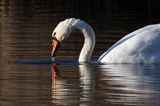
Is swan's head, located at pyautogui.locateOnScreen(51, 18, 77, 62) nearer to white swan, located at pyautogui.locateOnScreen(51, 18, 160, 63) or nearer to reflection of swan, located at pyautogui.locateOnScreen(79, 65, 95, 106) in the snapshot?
white swan, located at pyautogui.locateOnScreen(51, 18, 160, 63)

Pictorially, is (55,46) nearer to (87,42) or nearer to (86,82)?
(87,42)

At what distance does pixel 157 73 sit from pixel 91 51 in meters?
3.28

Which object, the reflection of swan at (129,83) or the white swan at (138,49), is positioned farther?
the white swan at (138,49)

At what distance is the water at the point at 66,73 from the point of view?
1597cm

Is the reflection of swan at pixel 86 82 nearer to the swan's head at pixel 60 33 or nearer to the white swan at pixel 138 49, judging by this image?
the white swan at pixel 138 49

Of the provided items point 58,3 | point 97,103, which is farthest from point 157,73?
point 58,3

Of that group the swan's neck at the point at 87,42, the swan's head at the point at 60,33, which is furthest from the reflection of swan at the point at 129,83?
the swan's head at the point at 60,33

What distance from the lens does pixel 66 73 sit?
19.7 m

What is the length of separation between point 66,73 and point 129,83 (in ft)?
7.40

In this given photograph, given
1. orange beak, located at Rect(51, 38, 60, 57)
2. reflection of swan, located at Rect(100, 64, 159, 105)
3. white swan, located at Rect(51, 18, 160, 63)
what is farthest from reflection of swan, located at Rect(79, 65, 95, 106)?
orange beak, located at Rect(51, 38, 60, 57)

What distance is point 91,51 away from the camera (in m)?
22.3

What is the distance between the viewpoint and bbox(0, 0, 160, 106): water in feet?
52.4

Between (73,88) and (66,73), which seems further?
(66,73)

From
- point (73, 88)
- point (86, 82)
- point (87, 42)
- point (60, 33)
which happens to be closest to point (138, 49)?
point (87, 42)
